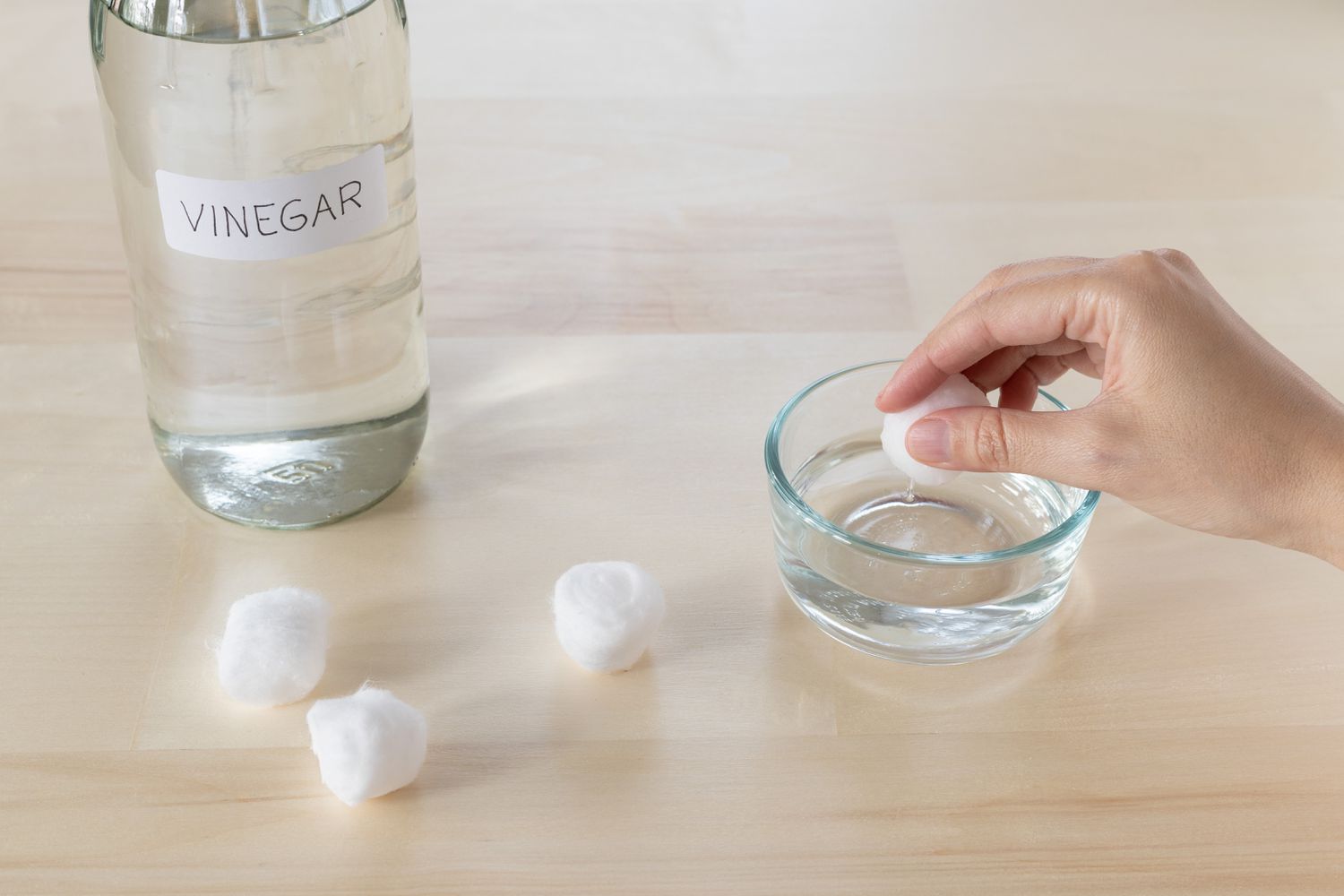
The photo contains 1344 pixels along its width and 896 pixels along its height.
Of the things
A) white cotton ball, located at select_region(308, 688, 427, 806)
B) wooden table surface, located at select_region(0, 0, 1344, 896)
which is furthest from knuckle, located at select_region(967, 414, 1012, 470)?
white cotton ball, located at select_region(308, 688, 427, 806)

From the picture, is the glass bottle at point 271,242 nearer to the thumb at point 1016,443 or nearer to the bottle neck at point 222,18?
the bottle neck at point 222,18

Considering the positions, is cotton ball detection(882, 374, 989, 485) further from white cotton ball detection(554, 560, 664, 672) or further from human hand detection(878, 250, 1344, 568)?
white cotton ball detection(554, 560, 664, 672)

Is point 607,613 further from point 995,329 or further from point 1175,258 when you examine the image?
point 1175,258

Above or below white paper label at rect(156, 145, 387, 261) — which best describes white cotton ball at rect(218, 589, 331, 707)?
below

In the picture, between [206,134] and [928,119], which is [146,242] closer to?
[206,134]

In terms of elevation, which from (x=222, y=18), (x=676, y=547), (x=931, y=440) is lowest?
(x=676, y=547)

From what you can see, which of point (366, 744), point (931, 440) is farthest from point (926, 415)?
point (366, 744)

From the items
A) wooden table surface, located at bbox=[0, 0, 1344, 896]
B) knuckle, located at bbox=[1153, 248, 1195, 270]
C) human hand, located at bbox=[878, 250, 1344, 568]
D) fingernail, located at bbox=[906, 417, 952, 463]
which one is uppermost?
knuckle, located at bbox=[1153, 248, 1195, 270]
